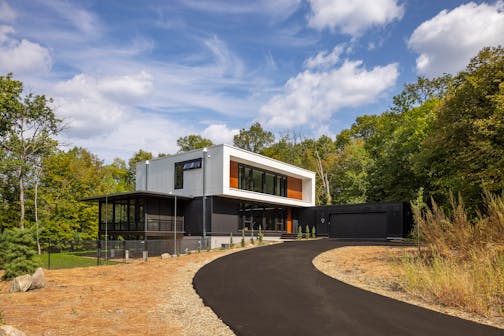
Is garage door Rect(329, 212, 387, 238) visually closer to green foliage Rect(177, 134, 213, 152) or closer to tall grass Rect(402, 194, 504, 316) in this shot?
tall grass Rect(402, 194, 504, 316)

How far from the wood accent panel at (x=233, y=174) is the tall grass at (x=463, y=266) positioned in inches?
649

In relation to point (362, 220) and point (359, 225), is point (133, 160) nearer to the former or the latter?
point (359, 225)

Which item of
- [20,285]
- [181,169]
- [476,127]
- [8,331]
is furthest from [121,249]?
[476,127]

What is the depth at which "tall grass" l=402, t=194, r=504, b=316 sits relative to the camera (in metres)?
8.05

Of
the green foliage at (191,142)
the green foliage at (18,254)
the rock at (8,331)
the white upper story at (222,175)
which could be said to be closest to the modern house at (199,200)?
the white upper story at (222,175)

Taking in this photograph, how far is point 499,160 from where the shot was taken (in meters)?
15.5

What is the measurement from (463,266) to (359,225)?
2248 cm

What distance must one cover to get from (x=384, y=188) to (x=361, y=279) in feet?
82.4

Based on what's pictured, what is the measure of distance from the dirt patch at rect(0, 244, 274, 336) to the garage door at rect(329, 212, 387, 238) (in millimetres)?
20602

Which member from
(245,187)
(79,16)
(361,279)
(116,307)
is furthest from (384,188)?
(116,307)

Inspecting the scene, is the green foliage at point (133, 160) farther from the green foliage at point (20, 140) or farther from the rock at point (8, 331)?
the rock at point (8, 331)

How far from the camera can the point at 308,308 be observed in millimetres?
8109

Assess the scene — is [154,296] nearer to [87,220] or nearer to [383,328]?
[383,328]

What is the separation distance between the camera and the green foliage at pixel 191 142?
2053 inches
